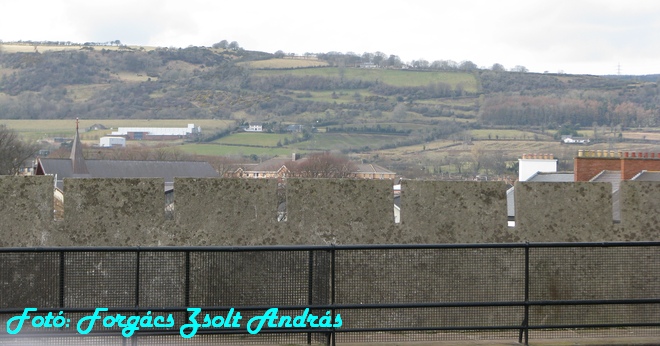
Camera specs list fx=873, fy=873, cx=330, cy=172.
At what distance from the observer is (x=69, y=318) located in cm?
673

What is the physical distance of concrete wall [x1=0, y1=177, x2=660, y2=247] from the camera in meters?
7.52

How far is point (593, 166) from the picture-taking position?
22578 mm

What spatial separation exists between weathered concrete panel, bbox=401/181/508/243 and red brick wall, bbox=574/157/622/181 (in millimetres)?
14830

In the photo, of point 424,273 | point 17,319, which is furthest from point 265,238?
point 17,319

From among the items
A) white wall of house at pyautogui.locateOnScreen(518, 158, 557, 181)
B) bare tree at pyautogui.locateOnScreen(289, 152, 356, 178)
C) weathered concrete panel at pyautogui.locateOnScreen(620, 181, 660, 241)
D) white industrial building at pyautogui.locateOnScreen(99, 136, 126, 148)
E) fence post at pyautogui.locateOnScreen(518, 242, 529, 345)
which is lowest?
→ bare tree at pyautogui.locateOnScreen(289, 152, 356, 178)

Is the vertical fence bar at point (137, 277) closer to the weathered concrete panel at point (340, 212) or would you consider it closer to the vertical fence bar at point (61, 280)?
the vertical fence bar at point (61, 280)

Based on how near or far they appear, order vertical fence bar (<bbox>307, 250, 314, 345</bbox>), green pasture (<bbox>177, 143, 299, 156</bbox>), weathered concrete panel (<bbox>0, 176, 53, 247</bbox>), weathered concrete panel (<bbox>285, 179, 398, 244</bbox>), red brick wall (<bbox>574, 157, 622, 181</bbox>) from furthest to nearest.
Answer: green pasture (<bbox>177, 143, 299, 156</bbox>) < red brick wall (<bbox>574, 157, 622, 181</bbox>) < weathered concrete panel (<bbox>285, 179, 398, 244</bbox>) < weathered concrete panel (<bbox>0, 176, 53, 247</bbox>) < vertical fence bar (<bbox>307, 250, 314, 345</bbox>)

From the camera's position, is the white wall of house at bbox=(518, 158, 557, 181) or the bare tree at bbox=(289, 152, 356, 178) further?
the bare tree at bbox=(289, 152, 356, 178)

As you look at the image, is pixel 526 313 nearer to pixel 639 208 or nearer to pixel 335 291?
pixel 335 291

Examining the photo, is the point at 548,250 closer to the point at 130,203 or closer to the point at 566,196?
the point at 566,196

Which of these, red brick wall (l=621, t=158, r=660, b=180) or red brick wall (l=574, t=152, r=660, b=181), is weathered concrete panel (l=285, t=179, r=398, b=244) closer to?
red brick wall (l=574, t=152, r=660, b=181)

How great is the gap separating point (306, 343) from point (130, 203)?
6.40ft

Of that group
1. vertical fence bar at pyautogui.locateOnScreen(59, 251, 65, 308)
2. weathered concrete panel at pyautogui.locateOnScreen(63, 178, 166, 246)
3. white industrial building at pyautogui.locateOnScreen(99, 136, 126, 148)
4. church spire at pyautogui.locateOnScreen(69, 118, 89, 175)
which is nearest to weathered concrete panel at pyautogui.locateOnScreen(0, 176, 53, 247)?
weathered concrete panel at pyautogui.locateOnScreen(63, 178, 166, 246)

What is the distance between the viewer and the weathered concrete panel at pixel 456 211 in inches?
308
